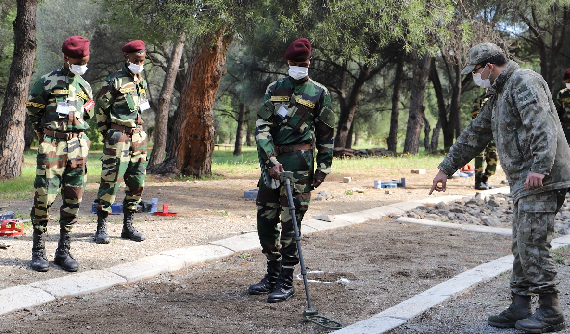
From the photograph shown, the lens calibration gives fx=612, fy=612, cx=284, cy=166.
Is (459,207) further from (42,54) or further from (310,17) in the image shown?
(42,54)

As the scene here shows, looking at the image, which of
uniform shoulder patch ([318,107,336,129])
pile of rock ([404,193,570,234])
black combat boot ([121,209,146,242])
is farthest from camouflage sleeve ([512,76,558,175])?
pile of rock ([404,193,570,234])

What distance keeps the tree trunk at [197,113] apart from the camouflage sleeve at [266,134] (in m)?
9.14

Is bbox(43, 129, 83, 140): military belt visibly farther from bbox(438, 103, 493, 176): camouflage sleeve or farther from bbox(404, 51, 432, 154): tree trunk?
bbox(404, 51, 432, 154): tree trunk

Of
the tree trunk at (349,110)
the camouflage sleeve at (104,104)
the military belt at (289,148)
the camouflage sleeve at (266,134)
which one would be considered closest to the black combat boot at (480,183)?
the camouflage sleeve at (104,104)

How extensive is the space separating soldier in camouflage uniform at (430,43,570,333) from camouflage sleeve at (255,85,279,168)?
1.62 metres

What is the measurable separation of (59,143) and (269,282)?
2387 millimetres

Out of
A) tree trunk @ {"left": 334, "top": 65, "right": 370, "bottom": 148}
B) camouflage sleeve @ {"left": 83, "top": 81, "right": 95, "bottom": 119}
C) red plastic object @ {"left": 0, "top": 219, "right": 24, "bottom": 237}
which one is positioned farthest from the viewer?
tree trunk @ {"left": 334, "top": 65, "right": 370, "bottom": 148}

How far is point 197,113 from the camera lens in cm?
1412

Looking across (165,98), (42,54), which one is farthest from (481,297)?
(42,54)

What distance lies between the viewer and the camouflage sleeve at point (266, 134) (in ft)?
16.1

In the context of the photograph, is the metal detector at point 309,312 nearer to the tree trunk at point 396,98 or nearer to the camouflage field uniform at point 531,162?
the camouflage field uniform at point 531,162

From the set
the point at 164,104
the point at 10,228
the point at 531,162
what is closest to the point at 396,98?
the point at 164,104

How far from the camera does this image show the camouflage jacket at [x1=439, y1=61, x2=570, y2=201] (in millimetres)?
3879

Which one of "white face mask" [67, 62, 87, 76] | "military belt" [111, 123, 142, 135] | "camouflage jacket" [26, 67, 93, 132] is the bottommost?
"military belt" [111, 123, 142, 135]
